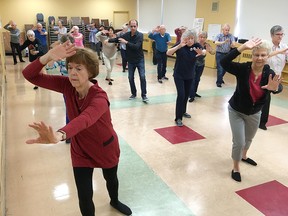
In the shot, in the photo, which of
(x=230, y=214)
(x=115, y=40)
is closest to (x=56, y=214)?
(x=230, y=214)

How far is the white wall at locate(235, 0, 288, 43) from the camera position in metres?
7.61

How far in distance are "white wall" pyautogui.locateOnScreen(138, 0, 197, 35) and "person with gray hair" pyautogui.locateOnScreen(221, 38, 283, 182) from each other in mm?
9410

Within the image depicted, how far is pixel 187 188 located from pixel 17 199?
1.65 meters

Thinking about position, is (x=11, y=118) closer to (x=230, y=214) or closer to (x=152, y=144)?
(x=152, y=144)

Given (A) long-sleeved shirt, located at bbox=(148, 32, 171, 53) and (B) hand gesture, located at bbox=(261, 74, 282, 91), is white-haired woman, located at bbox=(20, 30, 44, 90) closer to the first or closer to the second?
(A) long-sleeved shirt, located at bbox=(148, 32, 171, 53)

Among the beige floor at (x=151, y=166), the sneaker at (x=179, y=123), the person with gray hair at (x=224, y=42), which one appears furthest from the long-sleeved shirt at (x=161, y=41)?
the sneaker at (x=179, y=123)

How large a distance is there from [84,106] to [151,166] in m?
1.73

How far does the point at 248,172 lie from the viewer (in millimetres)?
3125

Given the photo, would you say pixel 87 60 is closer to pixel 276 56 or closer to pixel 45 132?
pixel 45 132

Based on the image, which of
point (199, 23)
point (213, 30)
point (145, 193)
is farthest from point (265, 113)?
point (199, 23)

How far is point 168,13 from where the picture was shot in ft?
43.1

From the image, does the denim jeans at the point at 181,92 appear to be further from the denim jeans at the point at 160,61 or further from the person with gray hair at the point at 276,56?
the denim jeans at the point at 160,61

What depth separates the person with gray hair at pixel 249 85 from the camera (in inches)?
98.3

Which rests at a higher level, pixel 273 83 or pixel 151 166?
pixel 273 83
